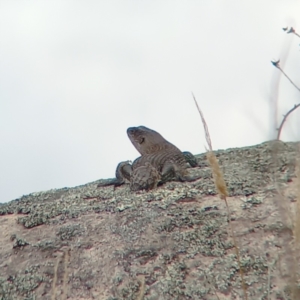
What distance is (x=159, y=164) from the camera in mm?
5879

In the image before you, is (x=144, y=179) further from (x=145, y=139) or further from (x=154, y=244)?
(x=145, y=139)

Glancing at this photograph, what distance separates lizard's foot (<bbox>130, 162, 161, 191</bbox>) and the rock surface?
45 cm

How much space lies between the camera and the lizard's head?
715 centimetres

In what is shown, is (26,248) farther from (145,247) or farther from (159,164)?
(159,164)

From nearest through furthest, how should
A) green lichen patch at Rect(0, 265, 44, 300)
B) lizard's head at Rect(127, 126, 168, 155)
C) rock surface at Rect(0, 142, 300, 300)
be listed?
1. rock surface at Rect(0, 142, 300, 300)
2. green lichen patch at Rect(0, 265, 44, 300)
3. lizard's head at Rect(127, 126, 168, 155)

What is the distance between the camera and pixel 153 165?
580cm

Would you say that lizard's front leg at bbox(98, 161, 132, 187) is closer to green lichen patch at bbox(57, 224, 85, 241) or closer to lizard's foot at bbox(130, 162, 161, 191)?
lizard's foot at bbox(130, 162, 161, 191)

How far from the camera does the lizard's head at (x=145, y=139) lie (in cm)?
715

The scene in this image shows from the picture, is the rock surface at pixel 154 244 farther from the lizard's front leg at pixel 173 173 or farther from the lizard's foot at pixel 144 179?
the lizard's front leg at pixel 173 173

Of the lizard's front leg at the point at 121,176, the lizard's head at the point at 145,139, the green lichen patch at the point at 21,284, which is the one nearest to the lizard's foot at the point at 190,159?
the lizard's front leg at the point at 121,176

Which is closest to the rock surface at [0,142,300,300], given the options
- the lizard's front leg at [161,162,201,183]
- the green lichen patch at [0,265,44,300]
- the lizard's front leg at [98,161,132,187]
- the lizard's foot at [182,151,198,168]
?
the green lichen patch at [0,265,44,300]

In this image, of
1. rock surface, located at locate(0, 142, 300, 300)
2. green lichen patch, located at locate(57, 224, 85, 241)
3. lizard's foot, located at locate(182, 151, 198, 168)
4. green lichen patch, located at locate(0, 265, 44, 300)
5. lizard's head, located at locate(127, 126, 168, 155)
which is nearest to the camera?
rock surface, located at locate(0, 142, 300, 300)

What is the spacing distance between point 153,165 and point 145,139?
156cm

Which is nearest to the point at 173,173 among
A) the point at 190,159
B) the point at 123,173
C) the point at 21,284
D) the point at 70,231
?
the point at 123,173
